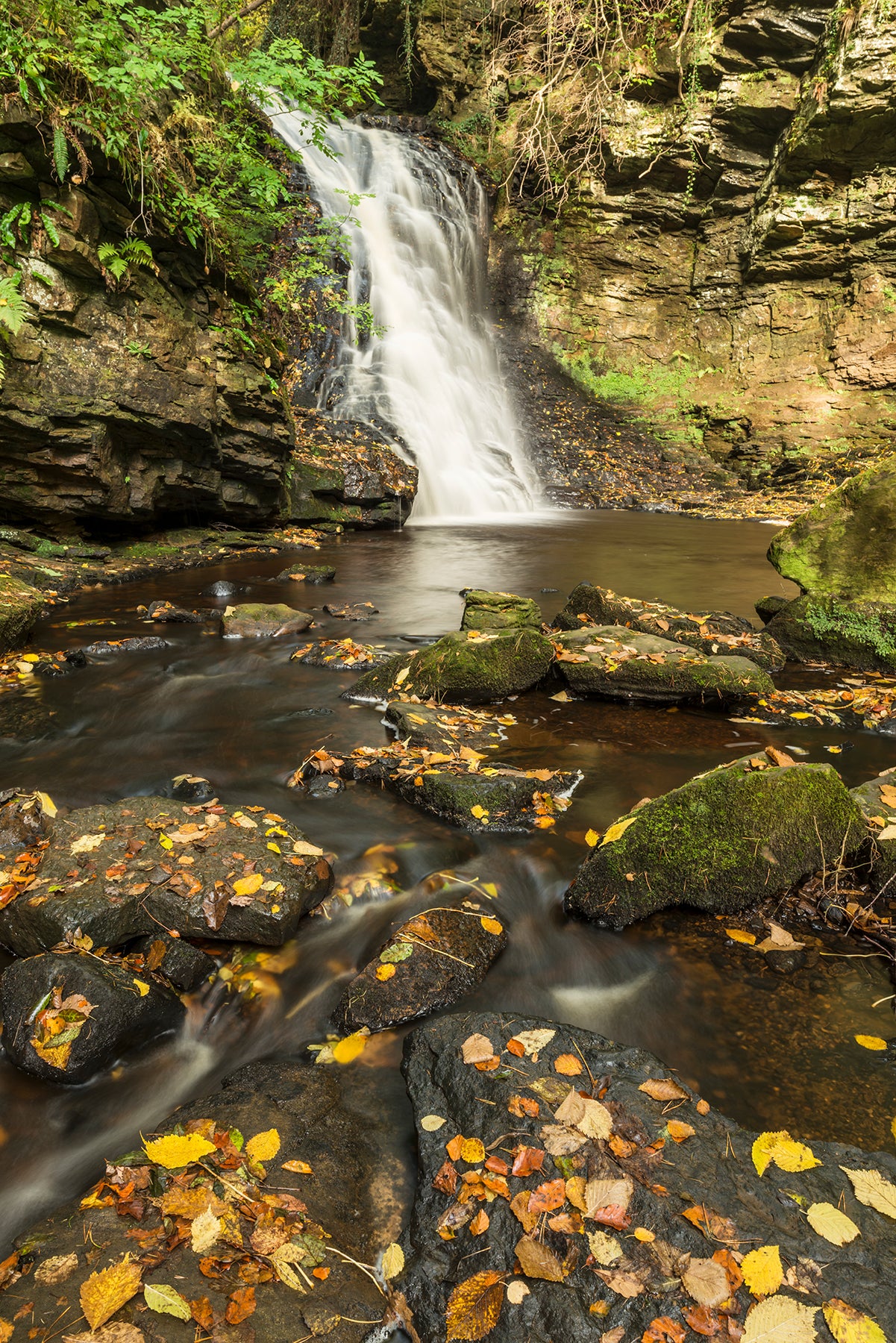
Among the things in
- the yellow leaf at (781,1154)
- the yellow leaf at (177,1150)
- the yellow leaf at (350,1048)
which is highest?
the yellow leaf at (781,1154)

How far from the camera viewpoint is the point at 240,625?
24.6ft

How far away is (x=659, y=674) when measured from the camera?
5430 millimetres

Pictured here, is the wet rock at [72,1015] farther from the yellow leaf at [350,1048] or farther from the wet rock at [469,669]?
the wet rock at [469,669]

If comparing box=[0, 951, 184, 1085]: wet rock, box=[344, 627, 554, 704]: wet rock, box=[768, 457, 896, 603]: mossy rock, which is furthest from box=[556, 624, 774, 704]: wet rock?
box=[0, 951, 184, 1085]: wet rock

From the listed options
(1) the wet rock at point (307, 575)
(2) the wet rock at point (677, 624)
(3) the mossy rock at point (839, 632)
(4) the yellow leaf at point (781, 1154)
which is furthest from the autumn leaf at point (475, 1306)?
(1) the wet rock at point (307, 575)

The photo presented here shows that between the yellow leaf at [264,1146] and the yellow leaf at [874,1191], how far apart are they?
5.40ft

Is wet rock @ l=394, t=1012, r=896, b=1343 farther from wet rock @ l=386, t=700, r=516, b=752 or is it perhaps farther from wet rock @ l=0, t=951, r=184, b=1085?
wet rock @ l=386, t=700, r=516, b=752

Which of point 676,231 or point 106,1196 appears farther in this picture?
point 676,231

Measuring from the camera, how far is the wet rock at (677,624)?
6328 mm

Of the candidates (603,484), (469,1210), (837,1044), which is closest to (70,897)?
(469,1210)

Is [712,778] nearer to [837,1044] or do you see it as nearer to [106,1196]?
[837,1044]

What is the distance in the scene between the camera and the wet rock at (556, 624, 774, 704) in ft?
17.6

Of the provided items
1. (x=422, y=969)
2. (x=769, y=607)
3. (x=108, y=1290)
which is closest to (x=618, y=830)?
(x=422, y=969)

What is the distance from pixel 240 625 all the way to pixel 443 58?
23.5m
